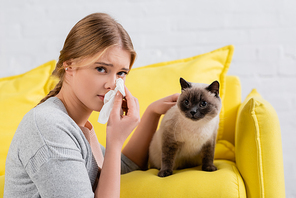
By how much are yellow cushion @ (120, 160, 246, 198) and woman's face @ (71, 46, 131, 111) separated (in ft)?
1.17

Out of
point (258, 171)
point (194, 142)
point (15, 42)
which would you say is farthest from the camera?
point (15, 42)

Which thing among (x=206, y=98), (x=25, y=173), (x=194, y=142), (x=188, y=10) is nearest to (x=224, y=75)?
(x=206, y=98)

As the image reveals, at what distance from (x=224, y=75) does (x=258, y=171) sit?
79 centimetres

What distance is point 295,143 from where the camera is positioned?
6.69 ft

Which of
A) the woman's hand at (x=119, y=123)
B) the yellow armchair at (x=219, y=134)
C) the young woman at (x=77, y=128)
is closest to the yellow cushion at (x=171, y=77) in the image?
the yellow armchair at (x=219, y=134)

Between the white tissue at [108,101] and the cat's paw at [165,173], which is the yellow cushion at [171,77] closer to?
the cat's paw at [165,173]

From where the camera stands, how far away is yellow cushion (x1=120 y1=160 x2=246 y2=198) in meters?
0.92

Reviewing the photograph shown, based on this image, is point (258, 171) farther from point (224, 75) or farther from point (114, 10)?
point (114, 10)

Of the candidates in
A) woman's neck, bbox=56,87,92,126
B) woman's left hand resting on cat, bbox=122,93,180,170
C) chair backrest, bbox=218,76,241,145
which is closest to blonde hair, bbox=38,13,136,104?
woman's neck, bbox=56,87,92,126

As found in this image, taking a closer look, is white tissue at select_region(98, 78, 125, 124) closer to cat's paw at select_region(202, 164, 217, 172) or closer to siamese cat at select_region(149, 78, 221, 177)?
siamese cat at select_region(149, 78, 221, 177)

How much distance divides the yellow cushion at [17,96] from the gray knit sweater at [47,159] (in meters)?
0.64

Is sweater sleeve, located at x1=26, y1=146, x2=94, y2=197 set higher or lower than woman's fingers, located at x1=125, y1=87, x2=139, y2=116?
lower

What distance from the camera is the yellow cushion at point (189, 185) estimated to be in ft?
3.03

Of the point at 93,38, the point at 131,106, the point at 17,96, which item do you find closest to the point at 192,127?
the point at 131,106
